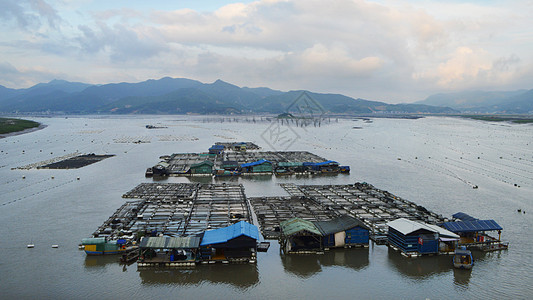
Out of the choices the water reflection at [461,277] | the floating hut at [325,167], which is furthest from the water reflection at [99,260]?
the floating hut at [325,167]

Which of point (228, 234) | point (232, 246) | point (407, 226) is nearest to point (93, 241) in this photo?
point (228, 234)

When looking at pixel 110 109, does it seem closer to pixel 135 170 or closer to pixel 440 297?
pixel 135 170

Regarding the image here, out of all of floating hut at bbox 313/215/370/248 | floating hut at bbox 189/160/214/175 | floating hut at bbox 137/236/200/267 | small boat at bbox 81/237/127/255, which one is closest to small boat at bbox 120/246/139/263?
small boat at bbox 81/237/127/255

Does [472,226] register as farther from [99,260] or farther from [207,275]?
[99,260]

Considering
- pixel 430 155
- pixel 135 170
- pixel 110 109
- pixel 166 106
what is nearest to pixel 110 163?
pixel 135 170

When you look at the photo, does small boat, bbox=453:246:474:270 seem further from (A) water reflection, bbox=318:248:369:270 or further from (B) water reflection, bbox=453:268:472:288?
(A) water reflection, bbox=318:248:369:270
